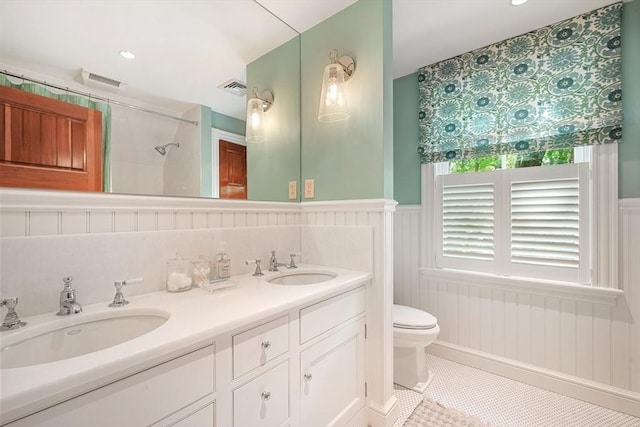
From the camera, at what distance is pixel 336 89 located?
1.50 meters

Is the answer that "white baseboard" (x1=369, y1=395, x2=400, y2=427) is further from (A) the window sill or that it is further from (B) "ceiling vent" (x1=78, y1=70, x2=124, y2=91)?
(B) "ceiling vent" (x1=78, y1=70, x2=124, y2=91)

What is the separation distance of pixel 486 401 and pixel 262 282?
1545 mm

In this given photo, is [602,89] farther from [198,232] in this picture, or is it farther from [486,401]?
[198,232]

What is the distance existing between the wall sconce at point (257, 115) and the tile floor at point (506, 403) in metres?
1.76

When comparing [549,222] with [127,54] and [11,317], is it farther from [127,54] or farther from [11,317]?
[11,317]

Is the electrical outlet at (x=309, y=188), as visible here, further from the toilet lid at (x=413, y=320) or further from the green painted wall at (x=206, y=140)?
the toilet lid at (x=413, y=320)

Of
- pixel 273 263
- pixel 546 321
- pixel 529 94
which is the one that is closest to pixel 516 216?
pixel 546 321

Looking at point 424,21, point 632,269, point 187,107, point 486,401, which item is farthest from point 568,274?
point 187,107

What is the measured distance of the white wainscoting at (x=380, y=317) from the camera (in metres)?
1.41

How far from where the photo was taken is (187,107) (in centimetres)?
125

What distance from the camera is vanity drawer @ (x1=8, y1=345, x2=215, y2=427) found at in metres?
0.52

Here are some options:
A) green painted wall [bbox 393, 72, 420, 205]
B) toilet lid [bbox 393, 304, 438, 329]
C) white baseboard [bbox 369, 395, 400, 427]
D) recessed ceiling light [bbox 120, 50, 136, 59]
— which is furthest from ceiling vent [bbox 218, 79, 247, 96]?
white baseboard [bbox 369, 395, 400, 427]

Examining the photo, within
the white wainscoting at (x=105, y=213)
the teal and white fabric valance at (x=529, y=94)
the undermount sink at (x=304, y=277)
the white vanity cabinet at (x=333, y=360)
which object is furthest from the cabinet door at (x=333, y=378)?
the teal and white fabric valance at (x=529, y=94)

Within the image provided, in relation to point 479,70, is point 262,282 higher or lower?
lower
